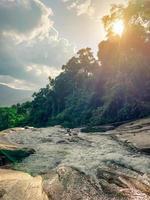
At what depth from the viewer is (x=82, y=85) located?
59.0m

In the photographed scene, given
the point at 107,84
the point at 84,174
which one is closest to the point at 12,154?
the point at 84,174

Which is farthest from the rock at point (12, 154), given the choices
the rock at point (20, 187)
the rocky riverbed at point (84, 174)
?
the rock at point (20, 187)

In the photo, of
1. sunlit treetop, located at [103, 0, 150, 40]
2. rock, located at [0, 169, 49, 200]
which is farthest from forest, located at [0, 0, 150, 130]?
rock, located at [0, 169, 49, 200]

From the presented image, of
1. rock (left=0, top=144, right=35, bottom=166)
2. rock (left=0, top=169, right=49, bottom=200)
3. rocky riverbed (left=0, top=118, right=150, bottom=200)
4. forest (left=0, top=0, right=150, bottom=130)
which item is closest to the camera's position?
rock (left=0, top=169, right=49, bottom=200)

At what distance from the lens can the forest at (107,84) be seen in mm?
37812

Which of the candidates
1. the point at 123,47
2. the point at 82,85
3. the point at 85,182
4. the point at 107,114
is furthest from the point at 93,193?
the point at 82,85

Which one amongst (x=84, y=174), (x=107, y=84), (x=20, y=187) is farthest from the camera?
(x=107, y=84)

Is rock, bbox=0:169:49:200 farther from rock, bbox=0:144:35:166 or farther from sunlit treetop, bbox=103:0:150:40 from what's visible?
sunlit treetop, bbox=103:0:150:40

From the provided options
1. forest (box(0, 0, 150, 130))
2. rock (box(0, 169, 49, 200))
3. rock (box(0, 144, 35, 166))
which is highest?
forest (box(0, 0, 150, 130))

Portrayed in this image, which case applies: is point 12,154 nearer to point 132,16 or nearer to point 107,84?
point 132,16

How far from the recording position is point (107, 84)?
4838cm

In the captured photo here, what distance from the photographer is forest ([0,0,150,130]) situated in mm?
37812

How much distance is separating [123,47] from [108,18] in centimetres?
1218

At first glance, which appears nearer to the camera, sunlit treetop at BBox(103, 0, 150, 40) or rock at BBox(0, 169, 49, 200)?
rock at BBox(0, 169, 49, 200)
